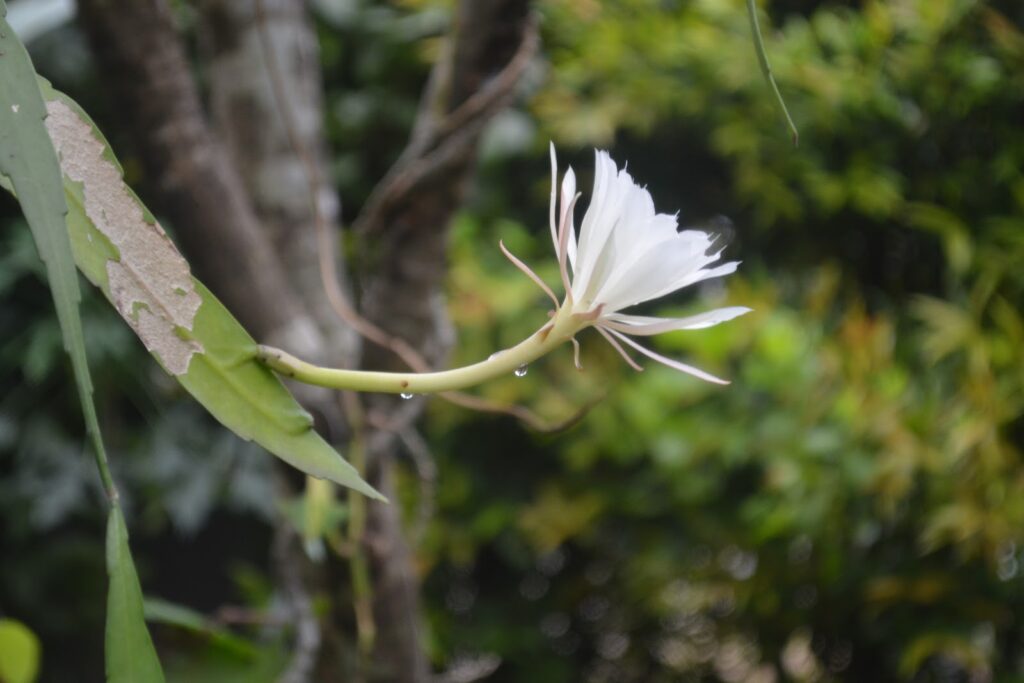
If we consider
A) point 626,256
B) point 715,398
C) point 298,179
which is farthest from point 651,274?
point 715,398

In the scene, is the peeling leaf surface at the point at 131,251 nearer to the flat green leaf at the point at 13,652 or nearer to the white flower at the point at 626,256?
the white flower at the point at 626,256

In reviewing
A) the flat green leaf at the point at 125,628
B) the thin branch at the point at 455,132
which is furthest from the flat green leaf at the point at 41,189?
the thin branch at the point at 455,132

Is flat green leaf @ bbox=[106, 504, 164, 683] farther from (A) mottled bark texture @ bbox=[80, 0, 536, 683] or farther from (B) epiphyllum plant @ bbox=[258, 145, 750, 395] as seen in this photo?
(A) mottled bark texture @ bbox=[80, 0, 536, 683]

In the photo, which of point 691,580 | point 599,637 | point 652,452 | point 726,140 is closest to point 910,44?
point 726,140

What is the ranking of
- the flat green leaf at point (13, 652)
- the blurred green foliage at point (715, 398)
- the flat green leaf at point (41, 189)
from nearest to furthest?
the flat green leaf at point (41, 189) < the flat green leaf at point (13, 652) < the blurred green foliage at point (715, 398)

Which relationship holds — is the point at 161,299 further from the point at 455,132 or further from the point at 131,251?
the point at 455,132
